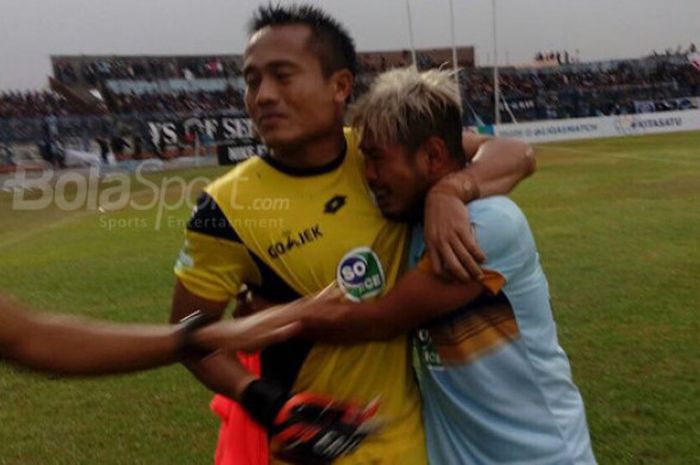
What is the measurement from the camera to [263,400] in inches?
81.8

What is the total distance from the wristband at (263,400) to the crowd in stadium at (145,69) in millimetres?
44165

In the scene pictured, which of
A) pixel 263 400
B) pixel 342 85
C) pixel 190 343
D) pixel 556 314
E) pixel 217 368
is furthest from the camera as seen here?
pixel 556 314

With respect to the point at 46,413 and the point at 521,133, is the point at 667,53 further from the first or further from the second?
the point at 46,413

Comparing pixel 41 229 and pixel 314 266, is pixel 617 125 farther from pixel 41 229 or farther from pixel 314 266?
pixel 314 266

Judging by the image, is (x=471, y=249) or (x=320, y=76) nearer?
(x=471, y=249)

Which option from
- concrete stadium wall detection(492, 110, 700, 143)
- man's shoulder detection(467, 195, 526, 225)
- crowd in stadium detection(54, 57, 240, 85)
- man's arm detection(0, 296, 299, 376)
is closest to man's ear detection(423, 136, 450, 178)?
man's shoulder detection(467, 195, 526, 225)

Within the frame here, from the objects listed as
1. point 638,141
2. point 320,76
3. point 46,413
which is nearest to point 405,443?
point 320,76

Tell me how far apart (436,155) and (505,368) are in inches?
22.1

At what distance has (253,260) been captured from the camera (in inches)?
90.4

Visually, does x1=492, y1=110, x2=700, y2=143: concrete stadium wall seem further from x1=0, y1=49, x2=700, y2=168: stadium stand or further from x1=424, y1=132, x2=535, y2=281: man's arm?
x1=424, y1=132, x2=535, y2=281: man's arm

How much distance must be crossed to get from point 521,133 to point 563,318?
26.6 metres

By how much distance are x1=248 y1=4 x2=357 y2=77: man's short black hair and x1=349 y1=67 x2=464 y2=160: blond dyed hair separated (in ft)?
0.58

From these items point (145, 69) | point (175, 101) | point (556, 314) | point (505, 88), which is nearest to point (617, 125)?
point (505, 88)

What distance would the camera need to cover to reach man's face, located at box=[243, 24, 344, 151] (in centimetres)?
235
